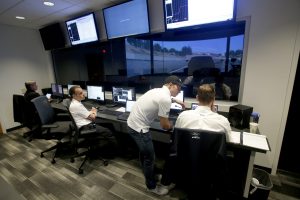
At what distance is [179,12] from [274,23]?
109 centimetres

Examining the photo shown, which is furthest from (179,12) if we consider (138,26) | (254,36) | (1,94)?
(1,94)

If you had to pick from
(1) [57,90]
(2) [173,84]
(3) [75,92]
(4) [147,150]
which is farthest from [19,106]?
(2) [173,84]

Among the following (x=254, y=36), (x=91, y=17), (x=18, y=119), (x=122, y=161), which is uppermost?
(x=91, y=17)

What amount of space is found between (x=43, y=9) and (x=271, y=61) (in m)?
3.67

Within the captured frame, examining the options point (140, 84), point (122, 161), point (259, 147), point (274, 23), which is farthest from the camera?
point (140, 84)

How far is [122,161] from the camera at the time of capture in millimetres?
2549

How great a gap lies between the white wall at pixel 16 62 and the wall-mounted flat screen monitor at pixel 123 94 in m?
2.78

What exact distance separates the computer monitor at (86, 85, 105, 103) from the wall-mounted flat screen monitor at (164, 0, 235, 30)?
1.76m

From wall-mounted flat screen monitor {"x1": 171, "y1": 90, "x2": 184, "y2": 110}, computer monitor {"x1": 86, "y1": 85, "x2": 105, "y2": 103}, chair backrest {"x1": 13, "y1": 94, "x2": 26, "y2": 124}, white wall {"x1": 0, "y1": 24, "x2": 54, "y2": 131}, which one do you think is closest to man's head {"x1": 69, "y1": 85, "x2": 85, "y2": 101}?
computer monitor {"x1": 86, "y1": 85, "x2": 105, "y2": 103}

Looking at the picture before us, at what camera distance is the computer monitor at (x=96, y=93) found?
128 inches

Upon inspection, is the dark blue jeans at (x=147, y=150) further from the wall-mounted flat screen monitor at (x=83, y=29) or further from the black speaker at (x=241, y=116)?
the wall-mounted flat screen monitor at (x=83, y=29)

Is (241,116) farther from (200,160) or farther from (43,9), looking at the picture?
(43,9)

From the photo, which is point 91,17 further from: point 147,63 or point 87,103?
point 87,103

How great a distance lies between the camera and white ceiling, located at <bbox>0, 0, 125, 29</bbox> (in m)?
2.65
